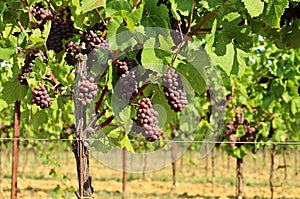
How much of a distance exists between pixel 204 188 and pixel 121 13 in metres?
11.7

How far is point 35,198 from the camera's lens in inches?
438

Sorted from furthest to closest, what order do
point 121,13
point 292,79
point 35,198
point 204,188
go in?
point 204,188, point 35,198, point 292,79, point 121,13

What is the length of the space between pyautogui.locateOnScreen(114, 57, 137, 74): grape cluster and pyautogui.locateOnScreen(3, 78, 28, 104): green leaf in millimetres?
796

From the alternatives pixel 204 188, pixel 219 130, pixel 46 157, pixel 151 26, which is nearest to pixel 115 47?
pixel 151 26

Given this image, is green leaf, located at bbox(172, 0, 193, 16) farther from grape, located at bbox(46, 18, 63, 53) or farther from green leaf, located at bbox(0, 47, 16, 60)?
green leaf, located at bbox(0, 47, 16, 60)

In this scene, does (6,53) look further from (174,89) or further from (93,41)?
(174,89)

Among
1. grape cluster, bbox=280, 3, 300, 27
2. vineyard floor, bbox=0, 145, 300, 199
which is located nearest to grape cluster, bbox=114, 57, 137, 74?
grape cluster, bbox=280, 3, 300, 27

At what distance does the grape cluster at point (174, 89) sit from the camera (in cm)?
268

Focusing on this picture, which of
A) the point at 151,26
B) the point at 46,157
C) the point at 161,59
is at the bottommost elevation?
the point at 46,157

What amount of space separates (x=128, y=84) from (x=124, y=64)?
0.10m

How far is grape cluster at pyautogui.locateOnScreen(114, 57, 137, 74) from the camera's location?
8.47 ft

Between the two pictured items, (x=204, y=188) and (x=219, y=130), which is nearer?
(x=219, y=130)

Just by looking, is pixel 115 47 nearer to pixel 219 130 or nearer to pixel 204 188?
pixel 219 130

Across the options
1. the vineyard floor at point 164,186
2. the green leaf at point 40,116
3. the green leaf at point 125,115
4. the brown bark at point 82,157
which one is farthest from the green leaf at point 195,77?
the vineyard floor at point 164,186
